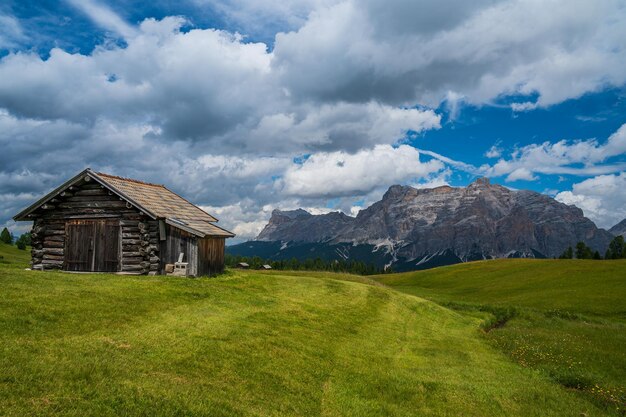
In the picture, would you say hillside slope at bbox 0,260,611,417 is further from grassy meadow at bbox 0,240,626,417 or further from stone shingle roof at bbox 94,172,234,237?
stone shingle roof at bbox 94,172,234,237

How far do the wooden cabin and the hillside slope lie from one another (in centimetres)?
618

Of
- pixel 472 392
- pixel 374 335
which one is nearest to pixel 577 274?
pixel 374 335

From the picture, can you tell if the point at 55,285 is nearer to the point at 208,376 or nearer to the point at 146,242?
the point at 146,242

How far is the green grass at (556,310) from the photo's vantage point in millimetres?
20656

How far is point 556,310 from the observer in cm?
4562

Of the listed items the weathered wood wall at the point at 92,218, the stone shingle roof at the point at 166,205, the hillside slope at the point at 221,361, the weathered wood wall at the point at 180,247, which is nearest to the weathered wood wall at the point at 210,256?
the weathered wood wall at the point at 180,247

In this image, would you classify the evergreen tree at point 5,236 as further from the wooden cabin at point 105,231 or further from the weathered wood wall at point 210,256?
the weathered wood wall at point 210,256

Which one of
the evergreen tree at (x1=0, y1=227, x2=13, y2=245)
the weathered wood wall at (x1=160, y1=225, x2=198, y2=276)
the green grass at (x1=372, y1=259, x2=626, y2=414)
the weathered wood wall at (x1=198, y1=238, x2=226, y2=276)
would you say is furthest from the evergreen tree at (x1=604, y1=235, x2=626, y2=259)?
the evergreen tree at (x1=0, y1=227, x2=13, y2=245)

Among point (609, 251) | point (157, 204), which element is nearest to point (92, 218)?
point (157, 204)

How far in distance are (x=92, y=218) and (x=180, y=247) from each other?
730cm

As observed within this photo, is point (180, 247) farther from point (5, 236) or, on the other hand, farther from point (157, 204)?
point (5, 236)

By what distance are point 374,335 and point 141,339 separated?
1415 centimetres

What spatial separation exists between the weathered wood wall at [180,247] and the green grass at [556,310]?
2291 centimetres

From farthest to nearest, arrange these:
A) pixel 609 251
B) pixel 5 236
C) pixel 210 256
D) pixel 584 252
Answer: pixel 609 251 → pixel 584 252 → pixel 5 236 → pixel 210 256
